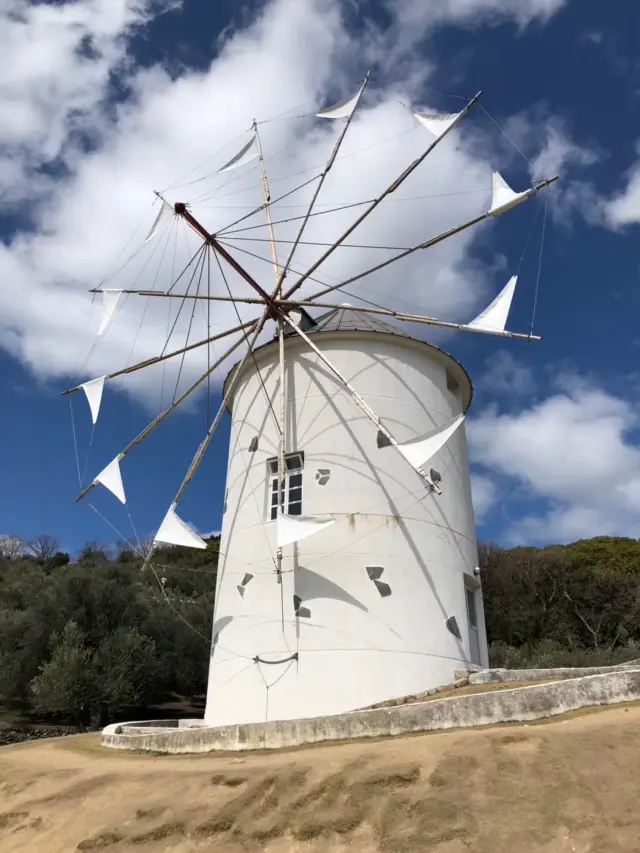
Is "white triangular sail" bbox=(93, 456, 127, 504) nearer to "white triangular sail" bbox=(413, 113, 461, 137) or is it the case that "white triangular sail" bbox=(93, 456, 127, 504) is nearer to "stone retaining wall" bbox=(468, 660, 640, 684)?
"stone retaining wall" bbox=(468, 660, 640, 684)

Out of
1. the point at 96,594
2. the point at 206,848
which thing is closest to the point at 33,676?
the point at 96,594

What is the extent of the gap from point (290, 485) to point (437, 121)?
9.36 metres

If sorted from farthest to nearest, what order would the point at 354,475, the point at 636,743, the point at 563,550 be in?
the point at 563,550 < the point at 354,475 < the point at 636,743

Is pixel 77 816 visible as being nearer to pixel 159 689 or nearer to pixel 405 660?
pixel 405 660

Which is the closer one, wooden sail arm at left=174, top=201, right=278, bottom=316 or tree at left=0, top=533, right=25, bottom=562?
wooden sail arm at left=174, top=201, right=278, bottom=316

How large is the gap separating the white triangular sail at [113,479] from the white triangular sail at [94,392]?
5.28 feet

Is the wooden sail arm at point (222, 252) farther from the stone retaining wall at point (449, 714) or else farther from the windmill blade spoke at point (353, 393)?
the stone retaining wall at point (449, 714)

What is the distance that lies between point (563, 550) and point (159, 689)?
25951 mm

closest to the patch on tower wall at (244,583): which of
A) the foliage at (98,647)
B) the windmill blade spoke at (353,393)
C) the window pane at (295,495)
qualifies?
the window pane at (295,495)

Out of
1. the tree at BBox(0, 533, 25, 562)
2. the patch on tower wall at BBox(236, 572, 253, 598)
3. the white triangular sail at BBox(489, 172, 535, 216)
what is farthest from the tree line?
the tree at BBox(0, 533, 25, 562)

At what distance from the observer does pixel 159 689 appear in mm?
29781

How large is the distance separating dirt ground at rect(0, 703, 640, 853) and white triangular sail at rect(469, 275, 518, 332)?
8.87 m

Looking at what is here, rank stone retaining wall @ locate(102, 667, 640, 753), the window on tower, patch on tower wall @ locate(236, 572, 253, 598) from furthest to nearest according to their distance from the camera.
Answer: the window on tower
patch on tower wall @ locate(236, 572, 253, 598)
stone retaining wall @ locate(102, 667, 640, 753)

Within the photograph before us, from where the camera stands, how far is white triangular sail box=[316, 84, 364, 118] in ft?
57.4
